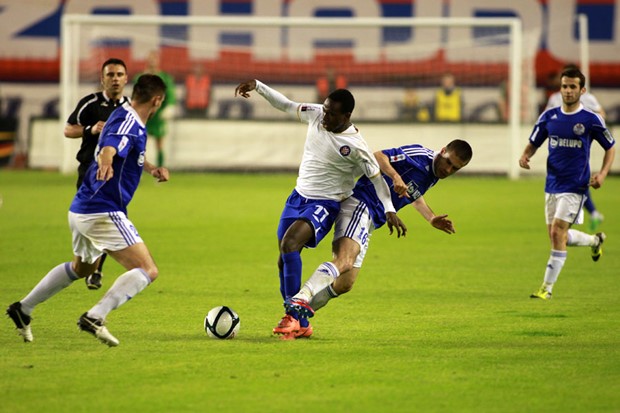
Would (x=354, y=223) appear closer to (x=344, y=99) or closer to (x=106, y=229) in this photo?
(x=344, y=99)

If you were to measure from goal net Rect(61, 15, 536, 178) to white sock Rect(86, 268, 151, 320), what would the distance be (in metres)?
18.8

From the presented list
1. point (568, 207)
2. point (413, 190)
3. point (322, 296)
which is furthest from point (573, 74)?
point (322, 296)

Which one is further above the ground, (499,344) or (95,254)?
(95,254)

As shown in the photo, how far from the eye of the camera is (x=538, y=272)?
1256 cm

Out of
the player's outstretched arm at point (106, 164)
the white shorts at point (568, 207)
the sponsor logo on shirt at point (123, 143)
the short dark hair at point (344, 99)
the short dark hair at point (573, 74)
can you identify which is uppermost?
the short dark hair at point (573, 74)

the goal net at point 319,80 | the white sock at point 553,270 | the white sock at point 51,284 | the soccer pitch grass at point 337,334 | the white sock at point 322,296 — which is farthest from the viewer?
the goal net at point 319,80

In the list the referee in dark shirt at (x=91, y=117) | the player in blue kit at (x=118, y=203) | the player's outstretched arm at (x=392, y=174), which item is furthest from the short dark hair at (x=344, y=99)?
the referee in dark shirt at (x=91, y=117)

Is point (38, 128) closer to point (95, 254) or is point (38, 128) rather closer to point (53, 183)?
point (53, 183)

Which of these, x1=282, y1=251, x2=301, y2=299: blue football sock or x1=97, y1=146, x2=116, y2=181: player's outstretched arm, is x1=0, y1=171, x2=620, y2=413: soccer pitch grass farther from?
x1=97, y1=146, x2=116, y2=181: player's outstretched arm

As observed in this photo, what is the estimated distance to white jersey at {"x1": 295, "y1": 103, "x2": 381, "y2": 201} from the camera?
8.36 metres

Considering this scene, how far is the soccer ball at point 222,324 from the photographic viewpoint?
8.14 m

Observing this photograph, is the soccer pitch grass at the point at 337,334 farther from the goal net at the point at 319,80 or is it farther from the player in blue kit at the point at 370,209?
the goal net at the point at 319,80

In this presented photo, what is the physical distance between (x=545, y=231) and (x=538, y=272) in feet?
14.3

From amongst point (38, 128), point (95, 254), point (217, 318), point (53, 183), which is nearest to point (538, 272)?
point (217, 318)
